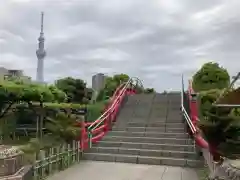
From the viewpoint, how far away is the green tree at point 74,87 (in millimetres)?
25091

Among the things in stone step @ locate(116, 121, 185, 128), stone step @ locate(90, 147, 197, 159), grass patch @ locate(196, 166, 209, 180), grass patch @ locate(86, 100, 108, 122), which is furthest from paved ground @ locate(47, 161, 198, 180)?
grass patch @ locate(86, 100, 108, 122)

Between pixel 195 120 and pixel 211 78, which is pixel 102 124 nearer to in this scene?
pixel 195 120

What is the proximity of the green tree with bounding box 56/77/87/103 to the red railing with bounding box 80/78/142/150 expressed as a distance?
29.8 feet

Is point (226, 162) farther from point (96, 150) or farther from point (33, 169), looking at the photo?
point (96, 150)

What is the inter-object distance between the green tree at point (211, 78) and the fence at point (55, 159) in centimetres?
1161

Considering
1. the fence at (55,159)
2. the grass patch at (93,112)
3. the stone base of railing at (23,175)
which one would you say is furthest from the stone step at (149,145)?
the stone base of railing at (23,175)

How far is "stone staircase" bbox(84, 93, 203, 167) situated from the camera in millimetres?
9992

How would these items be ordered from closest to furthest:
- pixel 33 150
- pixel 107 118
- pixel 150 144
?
pixel 33 150 < pixel 150 144 < pixel 107 118

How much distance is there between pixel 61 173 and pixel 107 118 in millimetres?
4984

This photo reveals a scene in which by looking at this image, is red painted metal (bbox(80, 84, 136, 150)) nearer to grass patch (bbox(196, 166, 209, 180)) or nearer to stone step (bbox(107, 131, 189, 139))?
stone step (bbox(107, 131, 189, 139))

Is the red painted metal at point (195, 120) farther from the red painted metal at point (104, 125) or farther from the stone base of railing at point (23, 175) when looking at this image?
the stone base of railing at point (23, 175)

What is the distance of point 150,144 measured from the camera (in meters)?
10.8

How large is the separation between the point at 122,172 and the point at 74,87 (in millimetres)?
17361

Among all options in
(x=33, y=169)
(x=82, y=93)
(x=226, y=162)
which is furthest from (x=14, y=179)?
(x=82, y=93)
